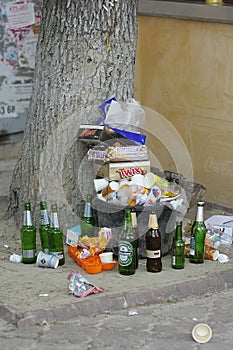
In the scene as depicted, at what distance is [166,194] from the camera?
5.85m

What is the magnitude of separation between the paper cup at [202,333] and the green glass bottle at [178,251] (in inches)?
38.7

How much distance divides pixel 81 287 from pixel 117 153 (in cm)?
118

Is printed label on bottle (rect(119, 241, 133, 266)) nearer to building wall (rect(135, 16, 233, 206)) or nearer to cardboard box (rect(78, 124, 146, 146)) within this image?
cardboard box (rect(78, 124, 146, 146))

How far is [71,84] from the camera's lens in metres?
6.25

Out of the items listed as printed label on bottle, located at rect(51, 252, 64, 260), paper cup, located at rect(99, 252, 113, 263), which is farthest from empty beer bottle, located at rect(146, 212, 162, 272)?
printed label on bottle, located at rect(51, 252, 64, 260)

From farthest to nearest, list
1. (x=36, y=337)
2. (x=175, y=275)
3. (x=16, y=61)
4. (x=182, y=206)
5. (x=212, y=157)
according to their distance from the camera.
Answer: (x=16, y=61)
(x=212, y=157)
(x=182, y=206)
(x=175, y=275)
(x=36, y=337)

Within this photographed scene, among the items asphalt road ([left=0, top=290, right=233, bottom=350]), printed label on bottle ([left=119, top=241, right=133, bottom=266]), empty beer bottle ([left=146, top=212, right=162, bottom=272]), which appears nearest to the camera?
asphalt road ([left=0, top=290, right=233, bottom=350])

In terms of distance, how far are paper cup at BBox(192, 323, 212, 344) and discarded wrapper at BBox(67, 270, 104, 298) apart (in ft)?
2.64

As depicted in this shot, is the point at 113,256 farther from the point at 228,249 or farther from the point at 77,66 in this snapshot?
the point at 77,66

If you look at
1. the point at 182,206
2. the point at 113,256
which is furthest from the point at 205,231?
the point at 113,256

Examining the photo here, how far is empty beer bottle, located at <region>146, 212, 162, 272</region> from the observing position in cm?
557

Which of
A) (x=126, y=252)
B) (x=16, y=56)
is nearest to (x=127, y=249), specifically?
(x=126, y=252)

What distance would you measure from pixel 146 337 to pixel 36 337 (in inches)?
26.8

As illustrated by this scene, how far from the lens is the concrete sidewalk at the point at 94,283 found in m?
4.97
